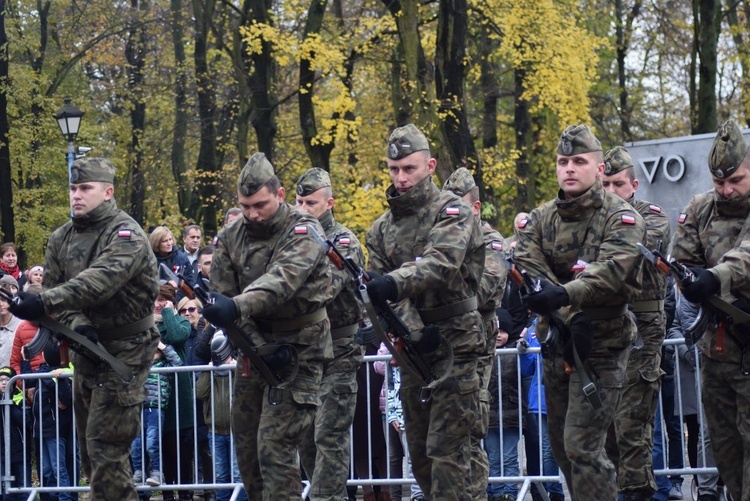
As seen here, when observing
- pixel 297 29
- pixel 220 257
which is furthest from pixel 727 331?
pixel 297 29

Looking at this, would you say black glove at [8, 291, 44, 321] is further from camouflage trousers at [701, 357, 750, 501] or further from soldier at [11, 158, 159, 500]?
camouflage trousers at [701, 357, 750, 501]

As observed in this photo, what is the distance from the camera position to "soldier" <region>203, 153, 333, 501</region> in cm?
815

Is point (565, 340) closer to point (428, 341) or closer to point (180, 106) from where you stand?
point (428, 341)

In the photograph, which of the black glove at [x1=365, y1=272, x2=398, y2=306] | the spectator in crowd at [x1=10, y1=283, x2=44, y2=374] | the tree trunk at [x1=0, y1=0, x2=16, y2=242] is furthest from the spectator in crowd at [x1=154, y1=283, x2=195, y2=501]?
the tree trunk at [x1=0, y1=0, x2=16, y2=242]

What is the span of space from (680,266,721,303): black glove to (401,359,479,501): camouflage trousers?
1505 mm

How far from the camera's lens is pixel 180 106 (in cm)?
3138

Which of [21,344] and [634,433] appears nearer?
[634,433]

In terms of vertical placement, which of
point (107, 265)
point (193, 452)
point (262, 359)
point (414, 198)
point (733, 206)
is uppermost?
point (414, 198)

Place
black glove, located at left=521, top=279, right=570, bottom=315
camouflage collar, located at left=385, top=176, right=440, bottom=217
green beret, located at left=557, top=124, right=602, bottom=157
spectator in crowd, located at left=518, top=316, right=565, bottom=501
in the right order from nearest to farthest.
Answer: black glove, located at left=521, top=279, right=570, bottom=315 < green beret, located at left=557, top=124, right=602, bottom=157 < camouflage collar, located at left=385, top=176, right=440, bottom=217 < spectator in crowd, located at left=518, top=316, right=565, bottom=501

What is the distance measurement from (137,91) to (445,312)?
24814 millimetres

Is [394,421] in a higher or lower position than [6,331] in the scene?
lower

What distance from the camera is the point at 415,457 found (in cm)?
841

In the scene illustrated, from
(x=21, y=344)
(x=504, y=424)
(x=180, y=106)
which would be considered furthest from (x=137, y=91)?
(x=504, y=424)

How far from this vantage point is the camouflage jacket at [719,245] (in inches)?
303
